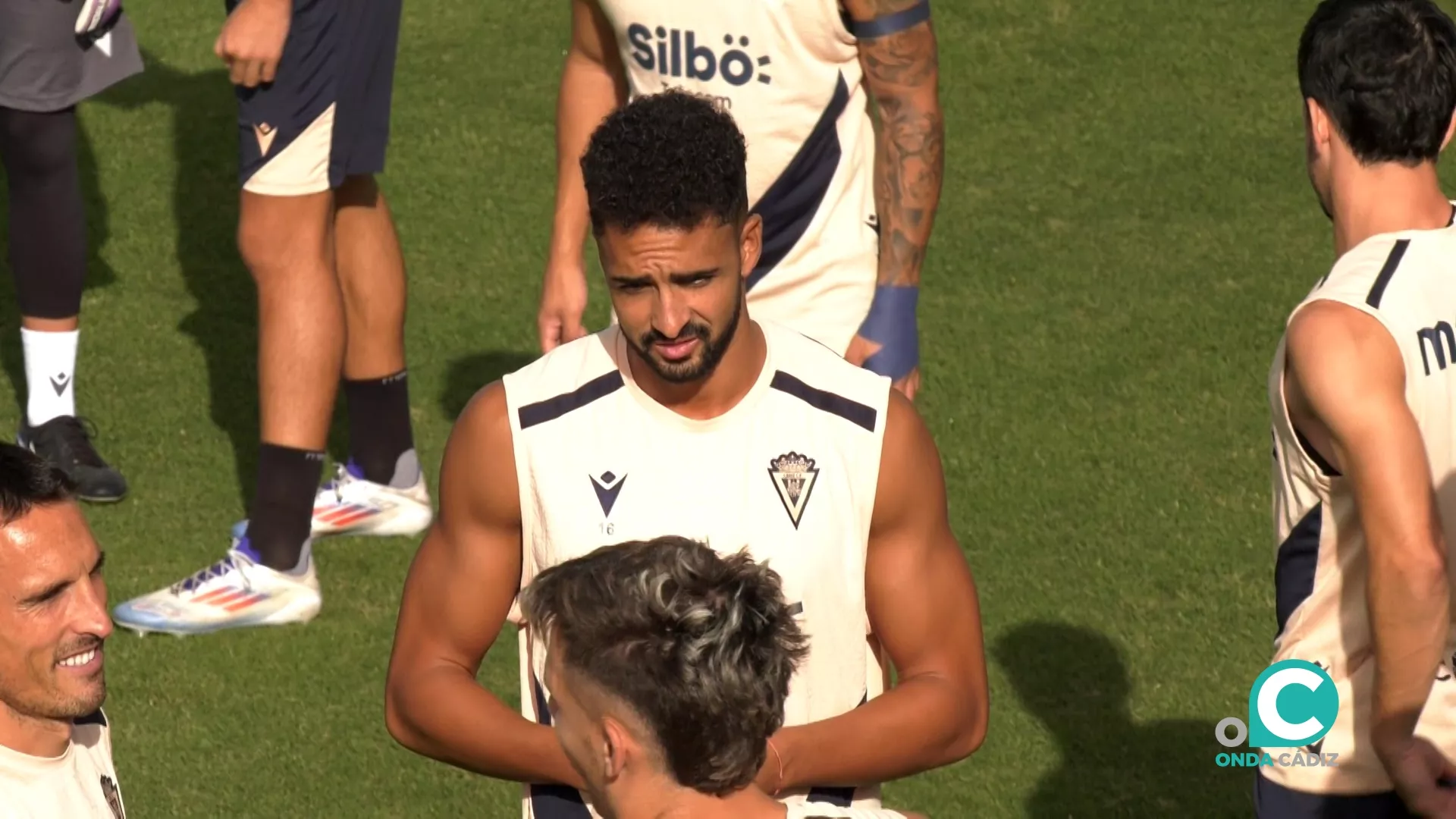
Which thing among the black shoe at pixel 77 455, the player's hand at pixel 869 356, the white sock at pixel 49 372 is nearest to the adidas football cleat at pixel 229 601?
the black shoe at pixel 77 455

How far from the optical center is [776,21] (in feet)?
18.3

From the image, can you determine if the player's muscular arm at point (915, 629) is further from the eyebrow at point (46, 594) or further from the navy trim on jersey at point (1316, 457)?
the eyebrow at point (46, 594)

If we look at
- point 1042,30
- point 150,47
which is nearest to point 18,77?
point 150,47

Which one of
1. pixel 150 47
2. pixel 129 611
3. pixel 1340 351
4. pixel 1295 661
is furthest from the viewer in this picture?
pixel 150 47

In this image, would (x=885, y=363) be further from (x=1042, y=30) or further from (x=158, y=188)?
(x=1042, y=30)

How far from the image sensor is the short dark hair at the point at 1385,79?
400 cm

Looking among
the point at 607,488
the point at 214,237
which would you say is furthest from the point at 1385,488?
the point at 214,237

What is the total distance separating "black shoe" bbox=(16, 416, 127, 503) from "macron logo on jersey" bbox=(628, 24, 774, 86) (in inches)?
124

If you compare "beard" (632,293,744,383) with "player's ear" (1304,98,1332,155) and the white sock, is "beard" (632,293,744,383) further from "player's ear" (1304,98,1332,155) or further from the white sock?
the white sock

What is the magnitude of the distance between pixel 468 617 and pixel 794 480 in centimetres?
70

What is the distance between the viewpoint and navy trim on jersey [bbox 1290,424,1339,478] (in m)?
3.97

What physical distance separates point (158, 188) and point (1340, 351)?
25.5ft

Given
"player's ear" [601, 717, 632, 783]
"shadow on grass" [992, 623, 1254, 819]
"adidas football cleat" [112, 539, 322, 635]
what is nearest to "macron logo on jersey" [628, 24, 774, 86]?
"shadow on grass" [992, 623, 1254, 819]

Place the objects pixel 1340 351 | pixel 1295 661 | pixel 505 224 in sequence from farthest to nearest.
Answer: pixel 505 224 → pixel 1295 661 → pixel 1340 351
